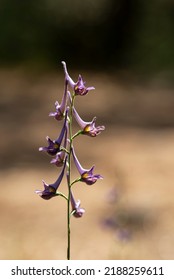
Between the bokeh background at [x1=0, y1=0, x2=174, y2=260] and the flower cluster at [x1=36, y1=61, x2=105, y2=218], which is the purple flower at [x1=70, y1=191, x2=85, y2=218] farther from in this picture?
the bokeh background at [x1=0, y1=0, x2=174, y2=260]

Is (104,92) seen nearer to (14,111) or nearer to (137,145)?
(14,111)

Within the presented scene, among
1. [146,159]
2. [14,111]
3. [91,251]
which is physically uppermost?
[14,111]

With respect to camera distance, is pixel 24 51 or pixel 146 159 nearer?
pixel 146 159

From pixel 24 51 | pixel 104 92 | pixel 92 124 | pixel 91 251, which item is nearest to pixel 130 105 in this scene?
pixel 104 92

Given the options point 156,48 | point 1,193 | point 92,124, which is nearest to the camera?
point 92,124

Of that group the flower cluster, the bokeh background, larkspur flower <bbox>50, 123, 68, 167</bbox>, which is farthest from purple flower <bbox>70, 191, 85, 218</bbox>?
the bokeh background

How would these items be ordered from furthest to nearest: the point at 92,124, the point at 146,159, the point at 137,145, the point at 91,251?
the point at 137,145 < the point at 146,159 < the point at 91,251 < the point at 92,124

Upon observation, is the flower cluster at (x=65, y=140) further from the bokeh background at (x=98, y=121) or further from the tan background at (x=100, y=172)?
the tan background at (x=100, y=172)

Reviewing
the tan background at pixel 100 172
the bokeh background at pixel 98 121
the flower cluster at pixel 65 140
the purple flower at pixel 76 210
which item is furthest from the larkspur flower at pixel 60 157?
Result: the tan background at pixel 100 172
